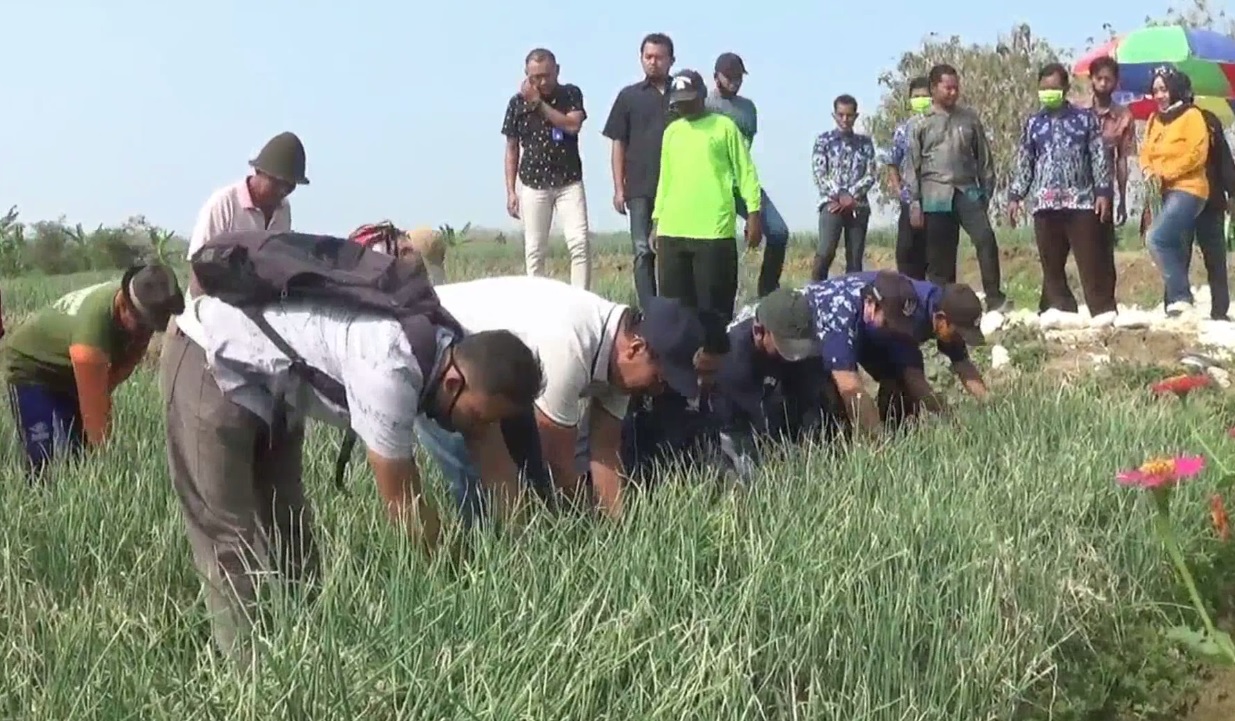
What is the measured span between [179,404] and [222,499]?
8.7 inches

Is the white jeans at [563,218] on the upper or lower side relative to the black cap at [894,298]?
upper

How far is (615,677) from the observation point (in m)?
2.54

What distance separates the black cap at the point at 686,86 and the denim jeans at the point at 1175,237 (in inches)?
110

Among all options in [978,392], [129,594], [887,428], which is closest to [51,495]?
[129,594]

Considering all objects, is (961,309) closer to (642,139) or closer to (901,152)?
(642,139)

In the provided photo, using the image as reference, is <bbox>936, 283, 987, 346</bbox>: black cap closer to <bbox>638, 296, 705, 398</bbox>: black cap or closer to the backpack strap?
<bbox>638, 296, 705, 398</bbox>: black cap

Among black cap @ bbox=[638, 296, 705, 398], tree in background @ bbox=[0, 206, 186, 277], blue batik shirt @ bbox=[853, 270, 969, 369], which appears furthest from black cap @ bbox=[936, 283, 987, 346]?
Answer: tree in background @ bbox=[0, 206, 186, 277]

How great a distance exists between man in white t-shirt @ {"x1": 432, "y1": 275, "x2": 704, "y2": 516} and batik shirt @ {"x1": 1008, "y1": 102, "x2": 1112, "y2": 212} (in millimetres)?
4629

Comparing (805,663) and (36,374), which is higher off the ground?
(36,374)

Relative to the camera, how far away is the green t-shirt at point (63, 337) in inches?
172

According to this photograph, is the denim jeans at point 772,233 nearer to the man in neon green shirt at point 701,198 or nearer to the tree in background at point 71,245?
the man in neon green shirt at point 701,198

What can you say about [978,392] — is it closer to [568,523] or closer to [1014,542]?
[1014,542]

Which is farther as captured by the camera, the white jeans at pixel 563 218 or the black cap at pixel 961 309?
the white jeans at pixel 563 218

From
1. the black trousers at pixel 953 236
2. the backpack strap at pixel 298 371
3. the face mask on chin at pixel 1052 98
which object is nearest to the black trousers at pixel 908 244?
the black trousers at pixel 953 236
